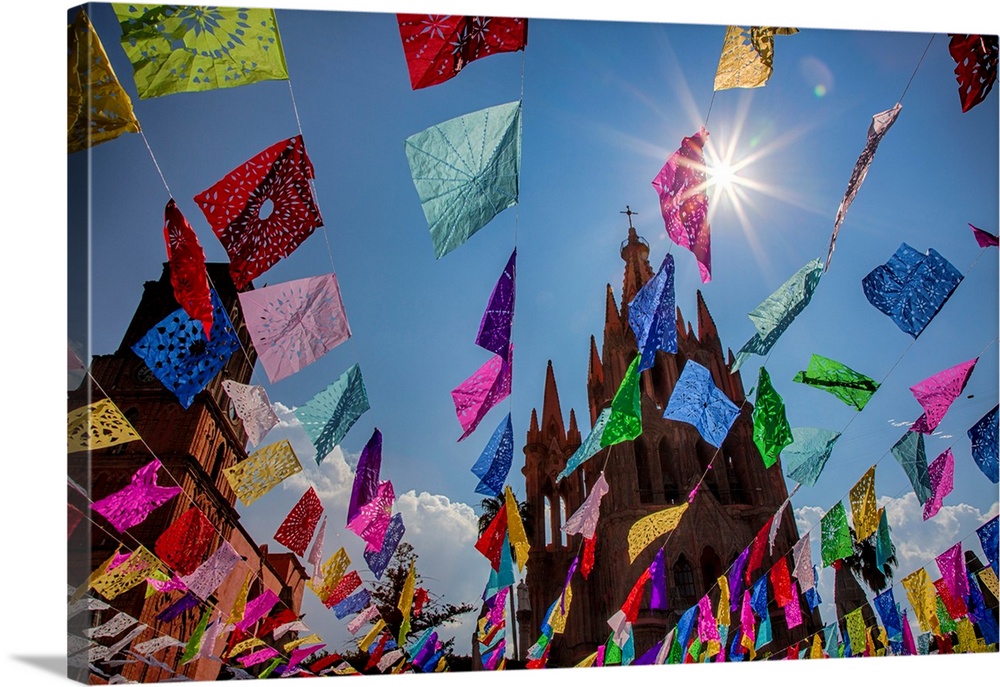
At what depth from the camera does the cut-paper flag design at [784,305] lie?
6332 millimetres

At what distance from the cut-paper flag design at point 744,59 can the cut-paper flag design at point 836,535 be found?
664 centimetres

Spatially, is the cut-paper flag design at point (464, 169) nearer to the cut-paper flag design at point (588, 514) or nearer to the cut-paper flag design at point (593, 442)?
the cut-paper flag design at point (593, 442)

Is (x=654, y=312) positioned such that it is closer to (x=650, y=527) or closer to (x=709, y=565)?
(x=650, y=527)

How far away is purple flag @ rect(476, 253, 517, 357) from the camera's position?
670cm

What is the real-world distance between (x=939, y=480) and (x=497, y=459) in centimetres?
555

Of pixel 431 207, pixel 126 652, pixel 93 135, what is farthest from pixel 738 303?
pixel 126 652

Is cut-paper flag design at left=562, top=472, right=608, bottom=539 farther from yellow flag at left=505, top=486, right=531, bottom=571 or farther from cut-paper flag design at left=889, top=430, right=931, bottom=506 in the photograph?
cut-paper flag design at left=889, top=430, right=931, bottom=506

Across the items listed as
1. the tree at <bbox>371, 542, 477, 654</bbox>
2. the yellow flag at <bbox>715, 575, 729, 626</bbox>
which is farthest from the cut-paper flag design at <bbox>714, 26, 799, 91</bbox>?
the yellow flag at <bbox>715, 575, 729, 626</bbox>

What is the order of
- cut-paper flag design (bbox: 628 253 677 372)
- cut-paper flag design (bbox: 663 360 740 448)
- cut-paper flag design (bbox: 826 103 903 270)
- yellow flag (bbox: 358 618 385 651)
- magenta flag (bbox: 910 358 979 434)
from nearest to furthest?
cut-paper flag design (bbox: 826 103 903 270)
cut-paper flag design (bbox: 628 253 677 372)
magenta flag (bbox: 910 358 979 434)
cut-paper flag design (bbox: 663 360 740 448)
yellow flag (bbox: 358 618 385 651)

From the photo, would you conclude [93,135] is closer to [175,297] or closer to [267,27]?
[175,297]

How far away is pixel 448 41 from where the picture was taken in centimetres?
505

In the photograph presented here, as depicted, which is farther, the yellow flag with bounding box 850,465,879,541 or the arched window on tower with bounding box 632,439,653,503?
the arched window on tower with bounding box 632,439,653,503

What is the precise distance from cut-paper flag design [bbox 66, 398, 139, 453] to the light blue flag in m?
7.38

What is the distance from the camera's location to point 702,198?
21.0ft
